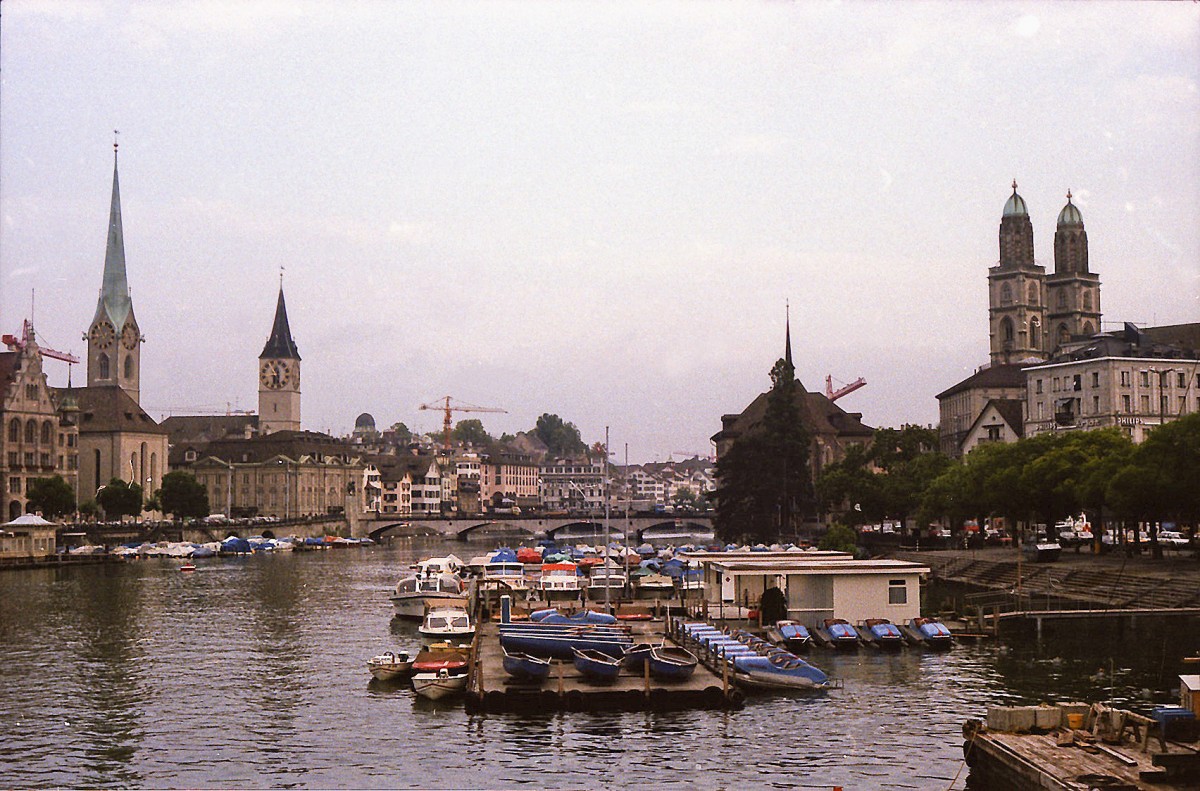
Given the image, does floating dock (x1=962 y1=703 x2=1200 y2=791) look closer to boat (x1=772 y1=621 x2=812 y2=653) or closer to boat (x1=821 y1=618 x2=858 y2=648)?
boat (x1=772 y1=621 x2=812 y2=653)

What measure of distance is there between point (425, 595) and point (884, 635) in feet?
113

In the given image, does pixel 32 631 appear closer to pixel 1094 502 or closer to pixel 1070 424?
pixel 1094 502

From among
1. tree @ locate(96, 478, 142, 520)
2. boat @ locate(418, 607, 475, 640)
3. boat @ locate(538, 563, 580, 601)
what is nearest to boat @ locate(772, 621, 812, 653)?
boat @ locate(418, 607, 475, 640)

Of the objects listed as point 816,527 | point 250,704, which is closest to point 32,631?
point 250,704

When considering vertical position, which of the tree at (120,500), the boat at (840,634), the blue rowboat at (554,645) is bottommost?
the boat at (840,634)

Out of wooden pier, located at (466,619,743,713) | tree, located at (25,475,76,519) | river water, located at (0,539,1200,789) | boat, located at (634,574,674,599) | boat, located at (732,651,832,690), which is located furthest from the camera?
A: tree, located at (25,475,76,519)

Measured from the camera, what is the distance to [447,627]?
71.1m

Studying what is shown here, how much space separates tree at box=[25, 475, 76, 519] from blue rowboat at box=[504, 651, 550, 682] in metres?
135

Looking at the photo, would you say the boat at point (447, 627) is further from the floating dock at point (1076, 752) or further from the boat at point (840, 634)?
the floating dock at point (1076, 752)

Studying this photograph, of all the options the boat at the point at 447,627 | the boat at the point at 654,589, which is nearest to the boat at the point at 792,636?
the boat at the point at 447,627

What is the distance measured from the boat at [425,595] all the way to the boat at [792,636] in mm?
24595

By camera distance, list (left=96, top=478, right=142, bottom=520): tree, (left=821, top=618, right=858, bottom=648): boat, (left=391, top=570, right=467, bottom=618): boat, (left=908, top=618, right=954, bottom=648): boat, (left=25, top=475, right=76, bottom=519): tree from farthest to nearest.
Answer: (left=96, top=478, right=142, bottom=520): tree, (left=25, top=475, right=76, bottom=519): tree, (left=391, top=570, right=467, bottom=618): boat, (left=908, top=618, right=954, bottom=648): boat, (left=821, top=618, right=858, bottom=648): boat

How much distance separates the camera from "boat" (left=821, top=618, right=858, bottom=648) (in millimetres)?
65438

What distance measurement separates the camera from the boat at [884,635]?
218ft
